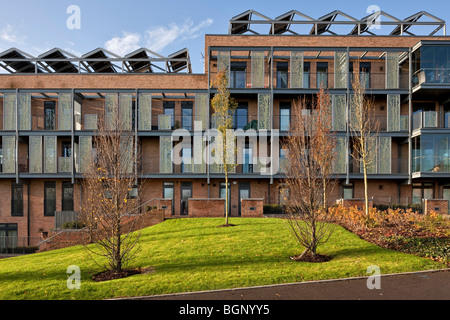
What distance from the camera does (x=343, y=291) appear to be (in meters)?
7.83

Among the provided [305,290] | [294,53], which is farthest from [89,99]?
[305,290]

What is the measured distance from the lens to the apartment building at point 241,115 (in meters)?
22.6

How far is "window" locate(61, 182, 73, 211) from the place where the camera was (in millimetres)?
23969

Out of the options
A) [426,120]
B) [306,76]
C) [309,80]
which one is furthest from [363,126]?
[306,76]

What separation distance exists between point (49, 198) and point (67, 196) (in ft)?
4.67

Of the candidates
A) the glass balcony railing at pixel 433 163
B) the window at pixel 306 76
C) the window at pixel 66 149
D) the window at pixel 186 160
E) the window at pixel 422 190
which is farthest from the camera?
the window at pixel 66 149

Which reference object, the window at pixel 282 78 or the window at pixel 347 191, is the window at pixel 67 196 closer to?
the window at pixel 282 78

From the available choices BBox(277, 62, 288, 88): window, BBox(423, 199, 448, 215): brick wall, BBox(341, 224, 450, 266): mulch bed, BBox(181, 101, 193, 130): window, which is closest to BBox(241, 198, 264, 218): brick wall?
BBox(341, 224, 450, 266): mulch bed

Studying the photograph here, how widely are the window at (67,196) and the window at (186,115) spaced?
10.2 m

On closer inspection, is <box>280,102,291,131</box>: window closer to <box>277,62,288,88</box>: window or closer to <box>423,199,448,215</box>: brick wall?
<box>277,62,288,88</box>: window

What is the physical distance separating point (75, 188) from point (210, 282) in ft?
63.1

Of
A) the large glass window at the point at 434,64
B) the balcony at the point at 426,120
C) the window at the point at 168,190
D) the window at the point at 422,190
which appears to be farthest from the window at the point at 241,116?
the window at the point at 422,190

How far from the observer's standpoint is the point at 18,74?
83.5ft

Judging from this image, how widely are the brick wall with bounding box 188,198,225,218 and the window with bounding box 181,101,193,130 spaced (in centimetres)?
731
